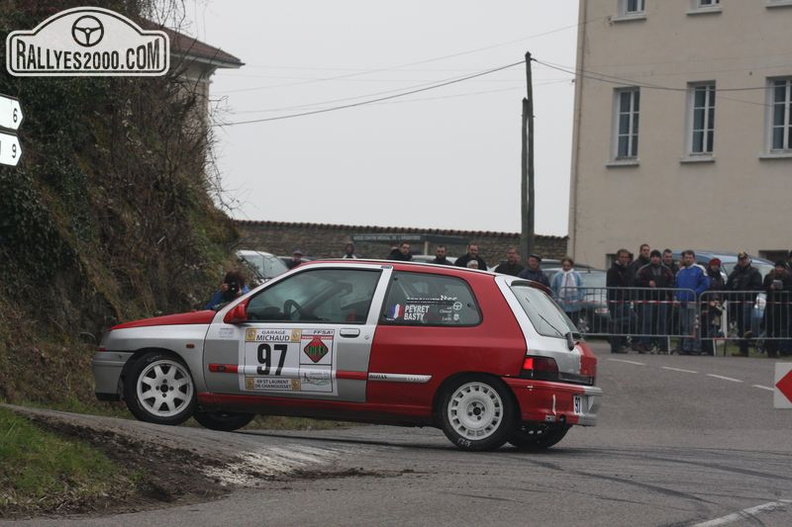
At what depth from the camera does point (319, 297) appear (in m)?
14.4

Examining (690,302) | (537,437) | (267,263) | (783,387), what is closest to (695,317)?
(690,302)

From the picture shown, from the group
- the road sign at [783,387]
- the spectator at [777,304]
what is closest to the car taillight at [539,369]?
the road sign at [783,387]

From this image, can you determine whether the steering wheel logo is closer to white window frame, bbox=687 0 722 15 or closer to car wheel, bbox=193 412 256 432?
car wheel, bbox=193 412 256 432

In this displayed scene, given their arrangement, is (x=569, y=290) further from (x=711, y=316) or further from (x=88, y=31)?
(x=88, y=31)

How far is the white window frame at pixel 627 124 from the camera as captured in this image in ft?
145

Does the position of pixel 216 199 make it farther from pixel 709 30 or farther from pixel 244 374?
pixel 709 30

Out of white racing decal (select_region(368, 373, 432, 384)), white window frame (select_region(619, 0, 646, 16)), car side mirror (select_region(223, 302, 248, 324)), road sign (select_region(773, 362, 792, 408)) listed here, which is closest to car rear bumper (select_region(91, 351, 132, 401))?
car side mirror (select_region(223, 302, 248, 324))

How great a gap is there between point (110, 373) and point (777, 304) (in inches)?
606

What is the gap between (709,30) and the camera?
4256 cm

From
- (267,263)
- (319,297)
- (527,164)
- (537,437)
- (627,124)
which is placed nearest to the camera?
(319,297)

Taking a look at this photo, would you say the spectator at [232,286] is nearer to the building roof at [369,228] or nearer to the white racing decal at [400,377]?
the white racing decal at [400,377]

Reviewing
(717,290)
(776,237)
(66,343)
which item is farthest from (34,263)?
(776,237)

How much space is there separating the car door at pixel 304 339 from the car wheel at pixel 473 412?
0.78 meters

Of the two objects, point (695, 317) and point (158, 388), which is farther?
point (695, 317)
